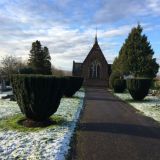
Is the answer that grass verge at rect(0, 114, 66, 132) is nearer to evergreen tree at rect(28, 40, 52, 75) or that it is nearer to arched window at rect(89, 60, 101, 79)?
evergreen tree at rect(28, 40, 52, 75)

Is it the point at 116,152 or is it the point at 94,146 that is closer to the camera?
the point at 116,152

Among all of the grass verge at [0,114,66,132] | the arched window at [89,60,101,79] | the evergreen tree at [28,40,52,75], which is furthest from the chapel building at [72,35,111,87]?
the grass verge at [0,114,66,132]

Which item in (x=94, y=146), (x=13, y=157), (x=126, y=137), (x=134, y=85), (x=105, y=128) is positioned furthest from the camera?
(x=134, y=85)

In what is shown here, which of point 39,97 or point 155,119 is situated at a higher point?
point 39,97

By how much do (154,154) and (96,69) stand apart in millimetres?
61819

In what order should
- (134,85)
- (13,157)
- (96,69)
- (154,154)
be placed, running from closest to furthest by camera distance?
(13,157) → (154,154) → (134,85) → (96,69)

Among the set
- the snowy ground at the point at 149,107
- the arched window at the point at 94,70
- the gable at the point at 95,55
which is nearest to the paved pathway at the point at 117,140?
the snowy ground at the point at 149,107

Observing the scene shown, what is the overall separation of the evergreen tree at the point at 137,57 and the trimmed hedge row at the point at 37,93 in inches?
1450

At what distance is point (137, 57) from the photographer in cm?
4938

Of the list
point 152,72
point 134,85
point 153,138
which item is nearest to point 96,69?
point 152,72

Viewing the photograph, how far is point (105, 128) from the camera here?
43.1 feet

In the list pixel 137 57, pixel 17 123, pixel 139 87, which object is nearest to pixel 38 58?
pixel 137 57

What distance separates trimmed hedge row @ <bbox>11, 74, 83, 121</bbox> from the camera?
1301 cm

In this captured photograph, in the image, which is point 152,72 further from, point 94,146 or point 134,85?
point 94,146
